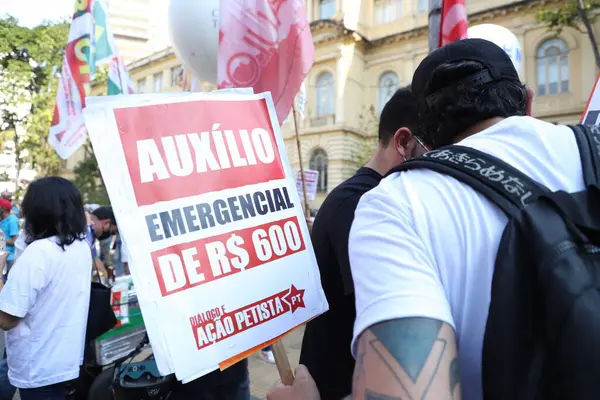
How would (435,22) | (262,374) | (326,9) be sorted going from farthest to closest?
(326,9), (262,374), (435,22)

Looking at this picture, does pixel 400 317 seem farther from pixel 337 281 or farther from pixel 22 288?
pixel 22 288

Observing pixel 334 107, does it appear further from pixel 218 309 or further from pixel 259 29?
pixel 218 309

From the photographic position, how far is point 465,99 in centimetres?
98

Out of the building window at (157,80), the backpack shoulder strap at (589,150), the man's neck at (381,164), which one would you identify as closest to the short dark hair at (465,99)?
the backpack shoulder strap at (589,150)

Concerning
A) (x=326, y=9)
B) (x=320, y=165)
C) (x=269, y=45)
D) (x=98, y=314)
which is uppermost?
(x=326, y=9)

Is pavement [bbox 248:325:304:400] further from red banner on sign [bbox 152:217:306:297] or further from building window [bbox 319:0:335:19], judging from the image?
building window [bbox 319:0:335:19]

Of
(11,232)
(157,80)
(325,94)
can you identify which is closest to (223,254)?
(11,232)

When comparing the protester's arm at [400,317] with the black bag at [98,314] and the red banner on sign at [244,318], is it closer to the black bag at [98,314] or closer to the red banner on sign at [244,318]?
the red banner on sign at [244,318]

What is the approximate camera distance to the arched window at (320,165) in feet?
71.9

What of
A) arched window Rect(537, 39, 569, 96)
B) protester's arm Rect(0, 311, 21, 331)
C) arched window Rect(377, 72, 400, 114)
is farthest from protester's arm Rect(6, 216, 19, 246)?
arched window Rect(537, 39, 569, 96)

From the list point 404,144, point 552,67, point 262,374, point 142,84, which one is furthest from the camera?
point 142,84

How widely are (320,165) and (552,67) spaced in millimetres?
10927

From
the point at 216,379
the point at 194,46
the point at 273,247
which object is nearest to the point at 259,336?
the point at 273,247

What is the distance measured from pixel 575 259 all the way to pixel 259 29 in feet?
8.66
